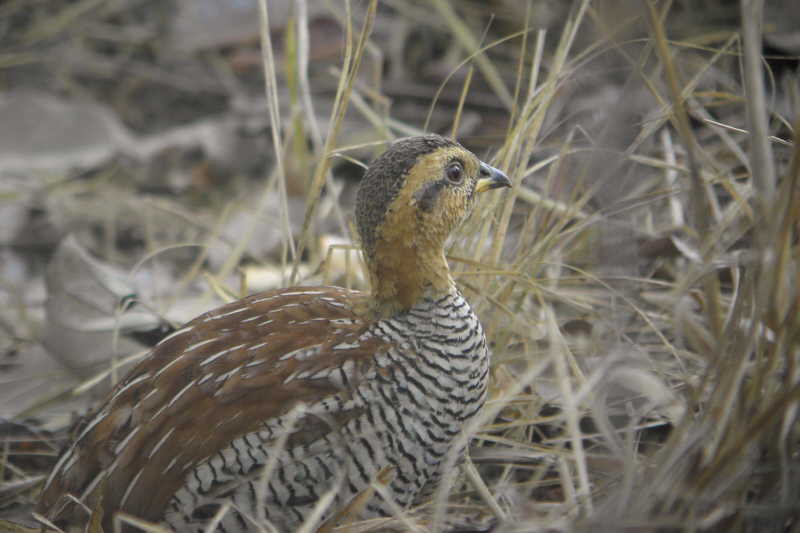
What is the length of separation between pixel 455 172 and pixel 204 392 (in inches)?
37.6

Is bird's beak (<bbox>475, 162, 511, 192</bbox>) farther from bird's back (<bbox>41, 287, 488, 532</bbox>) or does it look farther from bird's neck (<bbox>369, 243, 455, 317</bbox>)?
bird's back (<bbox>41, 287, 488, 532</bbox>)

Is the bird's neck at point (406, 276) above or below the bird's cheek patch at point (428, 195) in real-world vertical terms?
below

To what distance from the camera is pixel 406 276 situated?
2559 mm

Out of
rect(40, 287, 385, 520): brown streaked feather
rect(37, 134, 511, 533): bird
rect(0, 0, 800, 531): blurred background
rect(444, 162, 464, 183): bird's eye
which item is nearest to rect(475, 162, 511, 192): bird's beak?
rect(37, 134, 511, 533): bird

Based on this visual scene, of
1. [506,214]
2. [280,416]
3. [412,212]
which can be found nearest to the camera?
[280,416]

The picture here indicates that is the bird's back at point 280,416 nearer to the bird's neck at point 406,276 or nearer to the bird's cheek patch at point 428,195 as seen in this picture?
the bird's neck at point 406,276

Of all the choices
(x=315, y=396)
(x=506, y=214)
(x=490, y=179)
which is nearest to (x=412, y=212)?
(x=490, y=179)

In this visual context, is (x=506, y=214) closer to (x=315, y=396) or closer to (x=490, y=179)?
(x=490, y=179)

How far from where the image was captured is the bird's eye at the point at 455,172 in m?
2.55

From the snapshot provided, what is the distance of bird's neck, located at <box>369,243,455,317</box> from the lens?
8.37 feet

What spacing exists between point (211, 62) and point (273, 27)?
618mm

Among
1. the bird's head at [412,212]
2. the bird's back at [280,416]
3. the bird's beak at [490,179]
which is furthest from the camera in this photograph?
the bird's beak at [490,179]

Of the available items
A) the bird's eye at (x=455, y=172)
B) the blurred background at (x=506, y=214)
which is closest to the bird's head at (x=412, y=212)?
the bird's eye at (x=455, y=172)

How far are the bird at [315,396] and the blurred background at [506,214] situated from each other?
30cm
